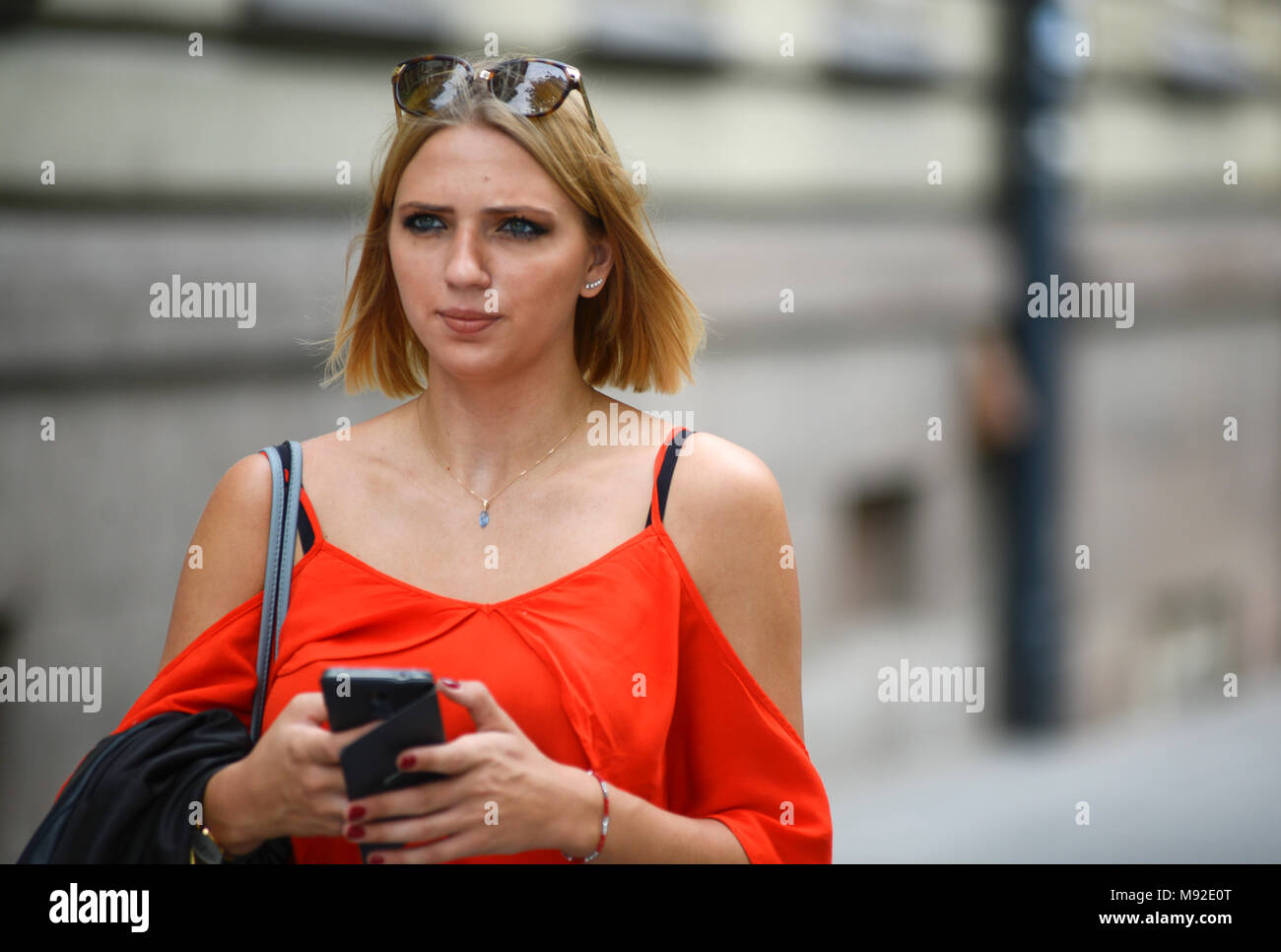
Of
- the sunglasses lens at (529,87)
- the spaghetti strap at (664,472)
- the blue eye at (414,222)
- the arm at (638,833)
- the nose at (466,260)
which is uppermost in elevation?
the sunglasses lens at (529,87)

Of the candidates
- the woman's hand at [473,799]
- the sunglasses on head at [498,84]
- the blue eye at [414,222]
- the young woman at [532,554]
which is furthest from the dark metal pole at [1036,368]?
the woman's hand at [473,799]

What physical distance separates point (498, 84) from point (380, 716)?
1002 mm

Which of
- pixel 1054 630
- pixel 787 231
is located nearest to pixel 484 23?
pixel 787 231

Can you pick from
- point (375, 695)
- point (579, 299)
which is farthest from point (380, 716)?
point (579, 299)

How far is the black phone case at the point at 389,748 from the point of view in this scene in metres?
1.86

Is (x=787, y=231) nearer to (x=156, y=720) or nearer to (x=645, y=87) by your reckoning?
(x=645, y=87)

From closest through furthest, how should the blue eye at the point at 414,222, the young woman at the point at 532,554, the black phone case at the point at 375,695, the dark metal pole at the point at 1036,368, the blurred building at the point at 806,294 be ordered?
1. the black phone case at the point at 375,695
2. the young woman at the point at 532,554
3. the blue eye at the point at 414,222
4. the blurred building at the point at 806,294
5. the dark metal pole at the point at 1036,368

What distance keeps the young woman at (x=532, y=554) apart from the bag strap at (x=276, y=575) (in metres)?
0.02

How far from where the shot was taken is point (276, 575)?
2.23 meters

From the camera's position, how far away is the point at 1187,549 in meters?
9.52

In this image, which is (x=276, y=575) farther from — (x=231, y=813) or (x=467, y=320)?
(x=467, y=320)

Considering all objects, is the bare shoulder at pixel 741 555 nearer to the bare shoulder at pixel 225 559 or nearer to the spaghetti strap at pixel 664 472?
the spaghetti strap at pixel 664 472

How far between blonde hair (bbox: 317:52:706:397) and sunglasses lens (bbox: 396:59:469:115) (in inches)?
0.8

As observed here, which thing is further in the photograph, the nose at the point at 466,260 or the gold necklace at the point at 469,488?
the gold necklace at the point at 469,488
